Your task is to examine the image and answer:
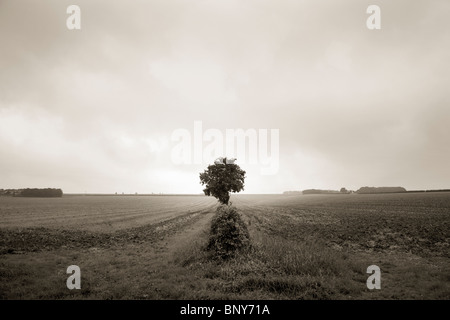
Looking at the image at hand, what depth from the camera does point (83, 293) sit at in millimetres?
9375

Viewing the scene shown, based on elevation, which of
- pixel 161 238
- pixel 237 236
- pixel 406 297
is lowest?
pixel 161 238

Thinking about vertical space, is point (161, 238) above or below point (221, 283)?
below

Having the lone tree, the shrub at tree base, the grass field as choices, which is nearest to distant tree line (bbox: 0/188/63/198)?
the lone tree

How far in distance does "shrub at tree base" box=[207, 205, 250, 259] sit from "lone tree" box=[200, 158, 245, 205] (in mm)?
33416

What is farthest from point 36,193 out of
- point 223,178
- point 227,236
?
point 227,236

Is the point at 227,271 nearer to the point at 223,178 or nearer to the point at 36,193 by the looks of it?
the point at 223,178

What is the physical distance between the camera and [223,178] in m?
49.3

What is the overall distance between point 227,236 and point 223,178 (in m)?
35.1

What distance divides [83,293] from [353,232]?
909 inches

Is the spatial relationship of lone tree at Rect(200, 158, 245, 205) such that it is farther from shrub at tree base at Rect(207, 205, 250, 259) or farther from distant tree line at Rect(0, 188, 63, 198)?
distant tree line at Rect(0, 188, 63, 198)

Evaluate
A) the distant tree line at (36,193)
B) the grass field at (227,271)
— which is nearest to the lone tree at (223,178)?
the grass field at (227,271)

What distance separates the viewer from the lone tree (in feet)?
162
